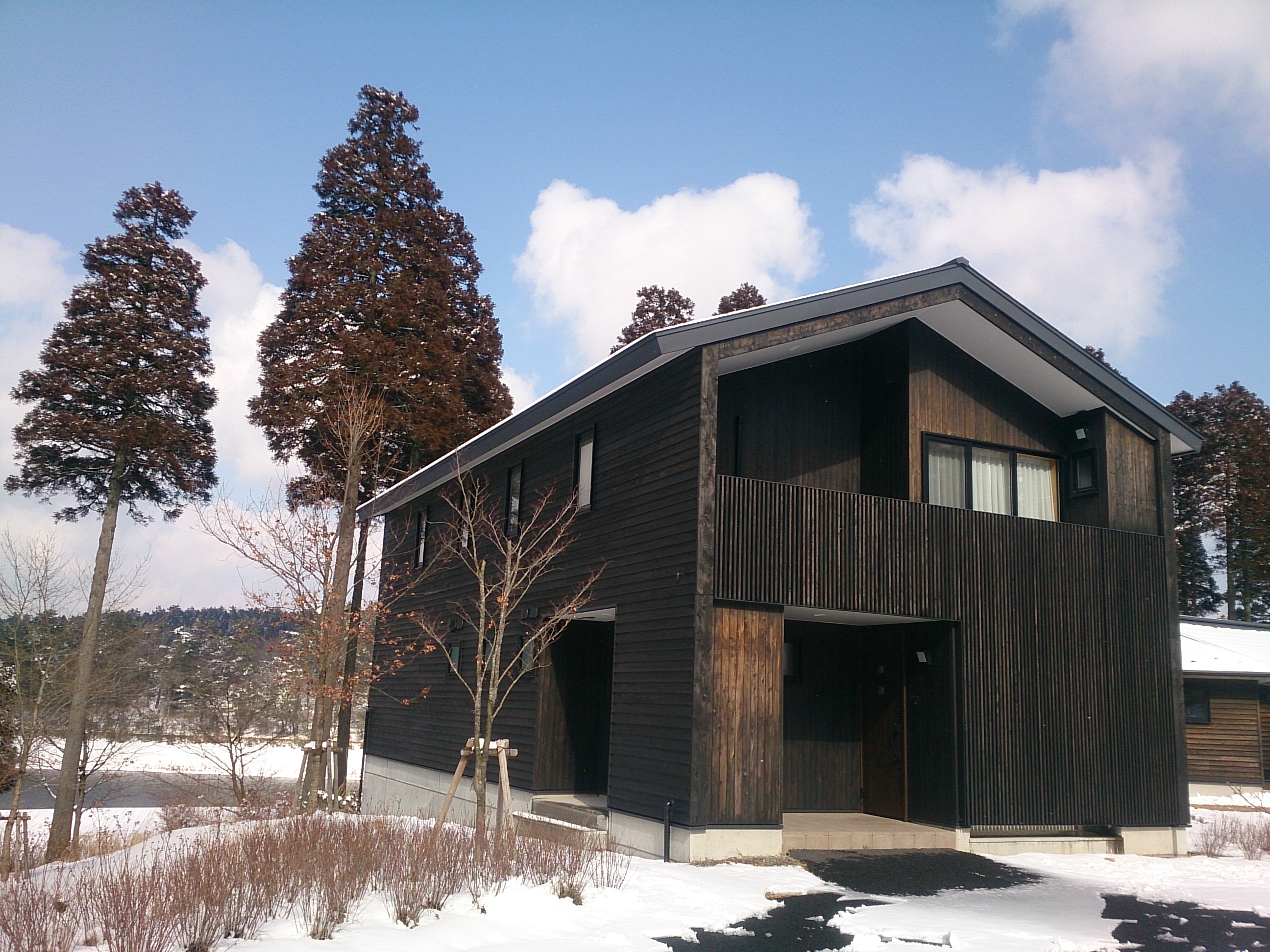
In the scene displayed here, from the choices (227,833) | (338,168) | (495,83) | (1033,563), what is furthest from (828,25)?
(338,168)

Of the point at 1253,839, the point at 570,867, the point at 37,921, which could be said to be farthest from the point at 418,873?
the point at 1253,839

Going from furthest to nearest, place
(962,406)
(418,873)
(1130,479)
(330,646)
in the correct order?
(330,646) → (1130,479) → (962,406) → (418,873)

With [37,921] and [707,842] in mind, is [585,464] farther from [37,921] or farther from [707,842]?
[37,921]

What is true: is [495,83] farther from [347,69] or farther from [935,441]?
[935,441]

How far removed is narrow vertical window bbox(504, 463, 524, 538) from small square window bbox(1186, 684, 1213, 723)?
16.2m

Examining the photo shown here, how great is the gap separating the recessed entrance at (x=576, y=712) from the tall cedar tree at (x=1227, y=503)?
2709 cm

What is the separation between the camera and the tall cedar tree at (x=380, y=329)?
923 inches

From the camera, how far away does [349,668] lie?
2439cm

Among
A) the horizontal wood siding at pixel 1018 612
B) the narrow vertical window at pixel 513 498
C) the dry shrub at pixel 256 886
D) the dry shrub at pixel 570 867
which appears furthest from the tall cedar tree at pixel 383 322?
the dry shrub at pixel 256 886

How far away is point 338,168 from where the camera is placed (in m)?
25.6

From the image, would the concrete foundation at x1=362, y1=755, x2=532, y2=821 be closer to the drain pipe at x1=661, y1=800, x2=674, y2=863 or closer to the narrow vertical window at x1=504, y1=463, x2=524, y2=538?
the narrow vertical window at x1=504, y1=463, x2=524, y2=538

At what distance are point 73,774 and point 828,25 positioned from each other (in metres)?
20.3

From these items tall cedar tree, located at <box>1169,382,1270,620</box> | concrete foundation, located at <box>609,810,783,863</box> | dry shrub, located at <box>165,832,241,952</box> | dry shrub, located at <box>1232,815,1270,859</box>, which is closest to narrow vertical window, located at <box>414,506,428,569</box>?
concrete foundation, located at <box>609,810,783,863</box>

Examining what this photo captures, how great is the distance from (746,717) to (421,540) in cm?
1124
